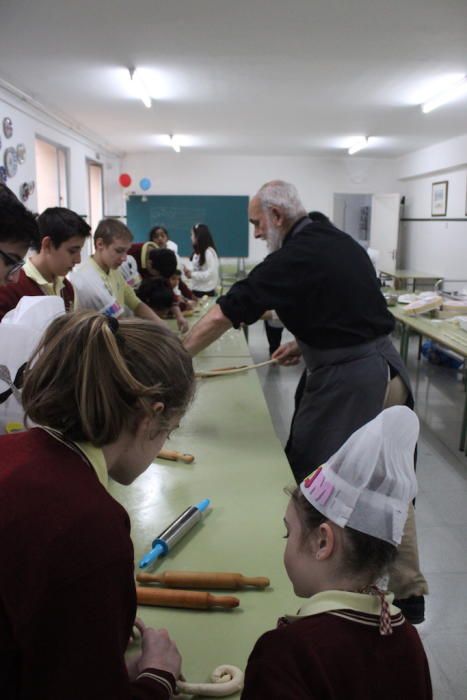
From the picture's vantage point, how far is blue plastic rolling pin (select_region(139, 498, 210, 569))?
1.20 meters

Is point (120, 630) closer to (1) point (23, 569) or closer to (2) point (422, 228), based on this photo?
(1) point (23, 569)

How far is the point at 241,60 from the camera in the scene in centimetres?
415

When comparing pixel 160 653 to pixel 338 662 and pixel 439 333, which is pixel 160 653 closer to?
pixel 338 662

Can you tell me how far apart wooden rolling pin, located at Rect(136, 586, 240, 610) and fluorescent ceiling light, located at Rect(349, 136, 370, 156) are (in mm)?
7952

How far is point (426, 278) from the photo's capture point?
7930 mm

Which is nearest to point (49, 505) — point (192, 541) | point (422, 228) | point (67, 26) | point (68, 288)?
point (192, 541)

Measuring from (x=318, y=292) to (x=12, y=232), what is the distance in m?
0.99

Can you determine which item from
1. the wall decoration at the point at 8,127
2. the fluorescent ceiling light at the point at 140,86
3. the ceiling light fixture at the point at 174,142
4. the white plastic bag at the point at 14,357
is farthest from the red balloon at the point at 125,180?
the white plastic bag at the point at 14,357

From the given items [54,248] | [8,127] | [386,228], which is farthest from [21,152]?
[386,228]

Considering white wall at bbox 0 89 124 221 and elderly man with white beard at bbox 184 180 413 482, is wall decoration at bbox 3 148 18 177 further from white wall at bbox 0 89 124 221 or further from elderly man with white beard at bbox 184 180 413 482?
elderly man with white beard at bbox 184 180 413 482

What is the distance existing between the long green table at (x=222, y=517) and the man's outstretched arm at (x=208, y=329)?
34 cm

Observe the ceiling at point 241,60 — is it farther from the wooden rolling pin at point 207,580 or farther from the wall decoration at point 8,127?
the wooden rolling pin at point 207,580

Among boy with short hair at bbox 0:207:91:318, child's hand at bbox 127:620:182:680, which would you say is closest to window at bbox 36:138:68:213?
boy with short hair at bbox 0:207:91:318

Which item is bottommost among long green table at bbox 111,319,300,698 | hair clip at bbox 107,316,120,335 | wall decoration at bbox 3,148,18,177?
long green table at bbox 111,319,300,698
